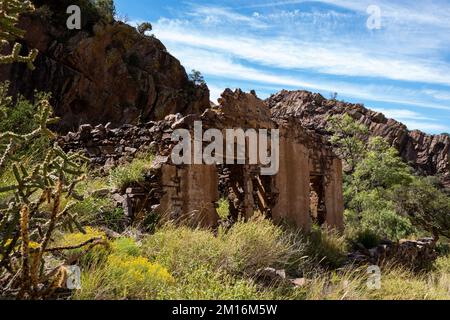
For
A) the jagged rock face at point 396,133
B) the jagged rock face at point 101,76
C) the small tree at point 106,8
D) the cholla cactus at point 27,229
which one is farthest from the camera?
the jagged rock face at point 396,133

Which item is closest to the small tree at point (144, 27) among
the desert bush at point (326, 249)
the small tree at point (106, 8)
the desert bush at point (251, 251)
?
the small tree at point (106, 8)

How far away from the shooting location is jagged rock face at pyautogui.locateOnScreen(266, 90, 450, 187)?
4941 cm

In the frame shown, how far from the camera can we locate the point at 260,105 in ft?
42.8

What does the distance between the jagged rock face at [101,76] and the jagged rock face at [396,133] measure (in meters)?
23.7

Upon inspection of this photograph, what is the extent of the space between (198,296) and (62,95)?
20.6m

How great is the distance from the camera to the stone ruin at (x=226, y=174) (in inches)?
376

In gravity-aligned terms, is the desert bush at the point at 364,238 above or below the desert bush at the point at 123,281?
below

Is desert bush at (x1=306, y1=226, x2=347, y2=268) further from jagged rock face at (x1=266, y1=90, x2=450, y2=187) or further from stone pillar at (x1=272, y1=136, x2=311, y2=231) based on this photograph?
jagged rock face at (x1=266, y1=90, x2=450, y2=187)

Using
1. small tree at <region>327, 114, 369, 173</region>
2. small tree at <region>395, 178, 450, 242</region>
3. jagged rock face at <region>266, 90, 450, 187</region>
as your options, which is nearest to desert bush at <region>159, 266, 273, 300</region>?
small tree at <region>395, 178, 450, 242</region>

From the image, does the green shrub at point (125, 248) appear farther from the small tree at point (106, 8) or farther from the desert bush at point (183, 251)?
the small tree at point (106, 8)

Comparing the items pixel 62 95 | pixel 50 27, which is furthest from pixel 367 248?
pixel 50 27

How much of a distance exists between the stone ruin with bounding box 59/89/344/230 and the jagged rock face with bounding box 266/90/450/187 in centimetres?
3242

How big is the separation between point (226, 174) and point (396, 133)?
132 feet
